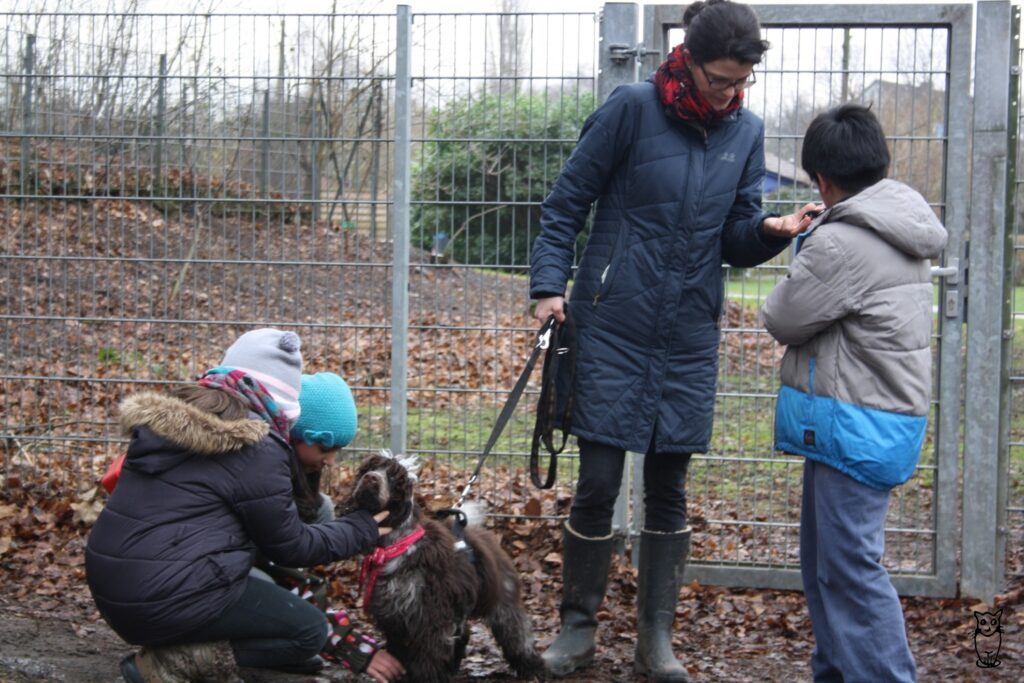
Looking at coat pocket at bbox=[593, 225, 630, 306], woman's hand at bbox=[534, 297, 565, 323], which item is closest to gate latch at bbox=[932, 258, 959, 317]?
coat pocket at bbox=[593, 225, 630, 306]

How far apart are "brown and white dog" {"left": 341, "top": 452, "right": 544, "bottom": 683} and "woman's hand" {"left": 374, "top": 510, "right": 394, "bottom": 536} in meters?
0.02

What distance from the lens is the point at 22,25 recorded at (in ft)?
21.6

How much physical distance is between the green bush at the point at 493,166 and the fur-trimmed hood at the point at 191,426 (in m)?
2.55

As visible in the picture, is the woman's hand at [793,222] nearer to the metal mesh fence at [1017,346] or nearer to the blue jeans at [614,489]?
the blue jeans at [614,489]

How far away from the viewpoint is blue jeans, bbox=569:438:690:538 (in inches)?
179

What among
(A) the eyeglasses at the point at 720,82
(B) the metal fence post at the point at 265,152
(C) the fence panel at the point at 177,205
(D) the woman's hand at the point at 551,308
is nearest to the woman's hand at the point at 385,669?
(D) the woman's hand at the point at 551,308

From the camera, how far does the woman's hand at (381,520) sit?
13.7ft

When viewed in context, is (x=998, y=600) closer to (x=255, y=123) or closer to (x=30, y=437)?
(x=255, y=123)

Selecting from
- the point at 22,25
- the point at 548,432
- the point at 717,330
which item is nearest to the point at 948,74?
the point at 717,330

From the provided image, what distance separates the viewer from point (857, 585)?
3902 mm

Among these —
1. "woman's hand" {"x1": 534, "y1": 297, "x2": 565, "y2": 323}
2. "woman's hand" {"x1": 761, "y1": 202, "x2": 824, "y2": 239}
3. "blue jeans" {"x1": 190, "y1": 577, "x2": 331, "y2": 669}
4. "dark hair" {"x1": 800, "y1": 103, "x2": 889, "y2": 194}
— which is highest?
"dark hair" {"x1": 800, "y1": 103, "x2": 889, "y2": 194}

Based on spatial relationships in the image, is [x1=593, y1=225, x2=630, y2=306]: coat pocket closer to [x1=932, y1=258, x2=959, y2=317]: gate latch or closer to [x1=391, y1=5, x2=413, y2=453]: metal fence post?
[x1=391, y1=5, x2=413, y2=453]: metal fence post

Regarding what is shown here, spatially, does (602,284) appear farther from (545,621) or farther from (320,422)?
(545,621)

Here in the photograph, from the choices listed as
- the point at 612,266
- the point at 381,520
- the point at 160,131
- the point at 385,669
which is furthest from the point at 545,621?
the point at 160,131
